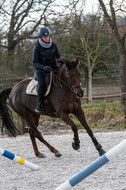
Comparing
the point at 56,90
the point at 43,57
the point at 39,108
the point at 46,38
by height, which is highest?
the point at 46,38

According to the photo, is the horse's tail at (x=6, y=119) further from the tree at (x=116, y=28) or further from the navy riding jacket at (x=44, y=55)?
the tree at (x=116, y=28)

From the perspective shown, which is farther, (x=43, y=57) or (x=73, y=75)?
(x=43, y=57)

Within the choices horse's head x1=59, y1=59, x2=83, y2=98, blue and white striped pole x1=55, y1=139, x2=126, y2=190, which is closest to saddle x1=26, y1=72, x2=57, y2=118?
horse's head x1=59, y1=59, x2=83, y2=98

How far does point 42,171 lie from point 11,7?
17.2 m

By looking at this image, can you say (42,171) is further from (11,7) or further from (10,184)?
(11,7)

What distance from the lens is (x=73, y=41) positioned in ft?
64.6

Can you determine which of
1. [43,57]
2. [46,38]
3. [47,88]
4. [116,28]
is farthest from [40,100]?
[116,28]

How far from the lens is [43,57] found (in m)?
7.24

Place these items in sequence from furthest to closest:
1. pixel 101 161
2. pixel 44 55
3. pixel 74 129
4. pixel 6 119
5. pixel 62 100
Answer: pixel 6 119 → pixel 44 55 → pixel 62 100 → pixel 74 129 → pixel 101 161

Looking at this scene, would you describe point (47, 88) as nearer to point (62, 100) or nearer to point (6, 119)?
point (62, 100)

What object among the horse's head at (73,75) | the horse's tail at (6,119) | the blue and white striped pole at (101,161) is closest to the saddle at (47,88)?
the horse's head at (73,75)

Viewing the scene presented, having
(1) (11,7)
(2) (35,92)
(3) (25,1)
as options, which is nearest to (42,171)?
(2) (35,92)

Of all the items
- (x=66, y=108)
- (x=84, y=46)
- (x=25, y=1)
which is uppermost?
(x=25, y=1)

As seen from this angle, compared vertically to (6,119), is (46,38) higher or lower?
higher
